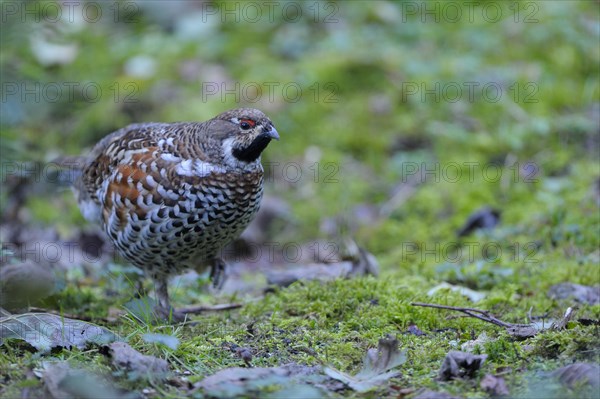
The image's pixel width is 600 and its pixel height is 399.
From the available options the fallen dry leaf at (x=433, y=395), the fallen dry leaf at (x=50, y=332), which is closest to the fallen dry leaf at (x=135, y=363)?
the fallen dry leaf at (x=50, y=332)

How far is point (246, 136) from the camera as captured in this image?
5.05 metres

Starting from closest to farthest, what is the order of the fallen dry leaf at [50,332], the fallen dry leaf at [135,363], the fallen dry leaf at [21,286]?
the fallen dry leaf at [135,363] → the fallen dry leaf at [50,332] → the fallen dry leaf at [21,286]

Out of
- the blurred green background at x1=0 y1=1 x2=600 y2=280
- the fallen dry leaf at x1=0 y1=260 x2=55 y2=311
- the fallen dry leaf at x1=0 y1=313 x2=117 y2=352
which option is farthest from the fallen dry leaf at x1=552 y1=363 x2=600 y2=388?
the fallen dry leaf at x1=0 y1=260 x2=55 y2=311

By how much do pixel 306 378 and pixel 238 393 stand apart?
1.67 feet

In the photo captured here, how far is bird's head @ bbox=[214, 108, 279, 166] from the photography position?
16.5 ft

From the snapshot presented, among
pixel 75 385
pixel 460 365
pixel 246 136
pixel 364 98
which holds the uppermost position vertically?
pixel 246 136

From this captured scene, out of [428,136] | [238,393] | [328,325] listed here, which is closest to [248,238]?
[428,136]

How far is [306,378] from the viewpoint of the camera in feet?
12.3

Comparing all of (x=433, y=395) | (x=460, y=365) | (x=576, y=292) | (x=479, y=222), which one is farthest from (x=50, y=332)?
(x=479, y=222)

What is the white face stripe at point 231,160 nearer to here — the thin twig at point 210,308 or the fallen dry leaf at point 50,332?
the thin twig at point 210,308

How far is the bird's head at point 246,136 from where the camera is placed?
5035mm

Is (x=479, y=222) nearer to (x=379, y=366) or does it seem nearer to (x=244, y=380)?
(x=379, y=366)

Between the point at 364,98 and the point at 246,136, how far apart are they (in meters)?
4.56

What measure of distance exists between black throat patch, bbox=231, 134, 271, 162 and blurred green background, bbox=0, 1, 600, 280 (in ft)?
6.95
